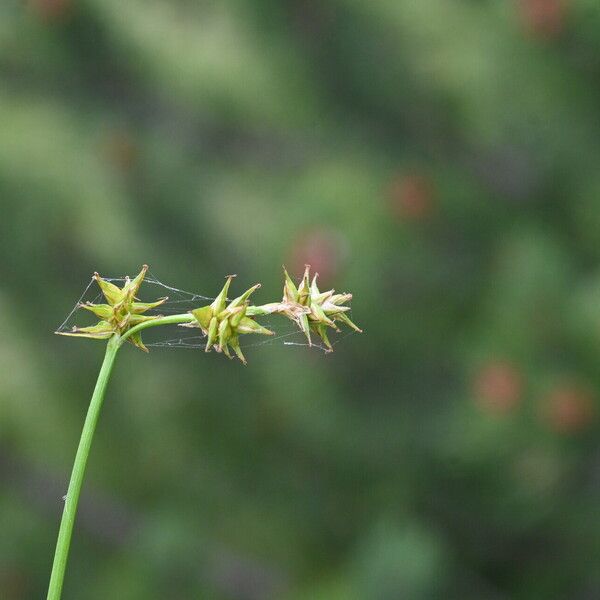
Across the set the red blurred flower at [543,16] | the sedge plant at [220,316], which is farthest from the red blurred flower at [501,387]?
the sedge plant at [220,316]

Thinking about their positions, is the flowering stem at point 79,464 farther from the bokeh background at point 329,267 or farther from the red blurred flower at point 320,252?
the red blurred flower at point 320,252

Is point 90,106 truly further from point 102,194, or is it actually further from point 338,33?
point 338,33

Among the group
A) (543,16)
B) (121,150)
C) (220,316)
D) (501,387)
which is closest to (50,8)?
(121,150)

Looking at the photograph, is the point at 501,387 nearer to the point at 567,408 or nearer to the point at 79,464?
the point at 567,408

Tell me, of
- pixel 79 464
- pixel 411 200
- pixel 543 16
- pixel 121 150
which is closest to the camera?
pixel 79 464

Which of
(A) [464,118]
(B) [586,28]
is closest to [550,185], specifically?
(A) [464,118]

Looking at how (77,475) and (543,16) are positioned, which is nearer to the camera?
(77,475)
